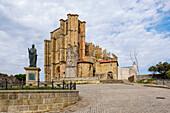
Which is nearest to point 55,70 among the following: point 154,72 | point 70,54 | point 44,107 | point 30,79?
point 70,54

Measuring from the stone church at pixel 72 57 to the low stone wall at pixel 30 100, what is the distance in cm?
2595

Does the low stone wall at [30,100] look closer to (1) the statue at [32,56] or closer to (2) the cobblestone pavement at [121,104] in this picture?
(2) the cobblestone pavement at [121,104]

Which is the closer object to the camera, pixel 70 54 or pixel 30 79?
pixel 30 79

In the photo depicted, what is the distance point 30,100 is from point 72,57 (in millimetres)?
28499

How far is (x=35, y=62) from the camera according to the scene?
48.0 feet

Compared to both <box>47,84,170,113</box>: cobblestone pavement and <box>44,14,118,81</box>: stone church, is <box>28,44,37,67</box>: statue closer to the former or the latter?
<box>47,84,170,113</box>: cobblestone pavement

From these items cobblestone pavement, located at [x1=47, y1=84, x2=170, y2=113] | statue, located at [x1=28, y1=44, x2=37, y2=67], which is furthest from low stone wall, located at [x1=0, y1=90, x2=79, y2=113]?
statue, located at [x1=28, y1=44, x2=37, y2=67]

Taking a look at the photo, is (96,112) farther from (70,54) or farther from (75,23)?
(75,23)

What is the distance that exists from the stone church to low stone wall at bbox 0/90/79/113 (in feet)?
85.1

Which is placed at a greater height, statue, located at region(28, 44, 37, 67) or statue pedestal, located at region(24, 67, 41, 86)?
statue, located at region(28, 44, 37, 67)

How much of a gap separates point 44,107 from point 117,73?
114ft

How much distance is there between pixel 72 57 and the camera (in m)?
35.4

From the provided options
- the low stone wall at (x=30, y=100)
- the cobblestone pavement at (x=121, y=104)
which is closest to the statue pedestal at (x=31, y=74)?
the cobblestone pavement at (x=121, y=104)

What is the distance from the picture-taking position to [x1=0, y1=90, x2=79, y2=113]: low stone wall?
6750mm
